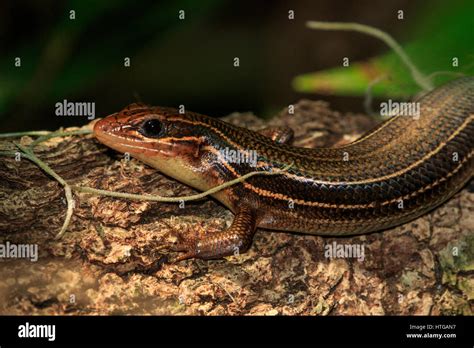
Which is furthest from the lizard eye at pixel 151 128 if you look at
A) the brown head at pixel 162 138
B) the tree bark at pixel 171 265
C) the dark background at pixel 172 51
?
the dark background at pixel 172 51

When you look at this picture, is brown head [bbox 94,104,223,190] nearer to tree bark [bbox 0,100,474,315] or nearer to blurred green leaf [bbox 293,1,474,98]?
tree bark [bbox 0,100,474,315]

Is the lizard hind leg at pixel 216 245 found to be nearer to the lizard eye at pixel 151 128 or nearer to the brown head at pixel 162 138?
the brown head at pixel 162 138

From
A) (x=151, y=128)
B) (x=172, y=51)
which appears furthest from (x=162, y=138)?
(x=172, y=51)

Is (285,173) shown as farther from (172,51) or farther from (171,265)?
(172,51)

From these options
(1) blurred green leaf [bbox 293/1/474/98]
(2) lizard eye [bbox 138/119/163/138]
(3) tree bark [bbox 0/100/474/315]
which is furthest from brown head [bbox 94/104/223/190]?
(1) blurred green leaf [bbox 293/1/474/98]
